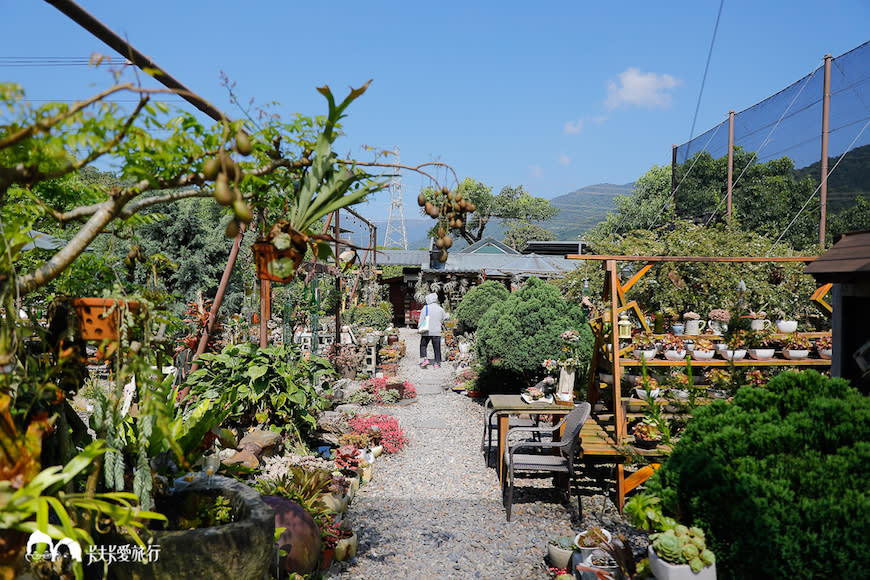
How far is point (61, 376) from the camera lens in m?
2.12

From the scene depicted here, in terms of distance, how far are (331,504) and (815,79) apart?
13.5 meters

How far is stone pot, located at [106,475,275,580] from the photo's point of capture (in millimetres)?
2062

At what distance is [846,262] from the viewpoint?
3725 mm

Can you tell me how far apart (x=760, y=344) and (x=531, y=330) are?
3.47 metres

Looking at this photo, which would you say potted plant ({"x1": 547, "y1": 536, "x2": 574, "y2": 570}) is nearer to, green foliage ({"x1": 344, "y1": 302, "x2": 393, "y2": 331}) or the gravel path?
the gravel path

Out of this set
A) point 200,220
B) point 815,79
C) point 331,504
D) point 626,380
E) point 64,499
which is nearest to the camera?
point 64,499

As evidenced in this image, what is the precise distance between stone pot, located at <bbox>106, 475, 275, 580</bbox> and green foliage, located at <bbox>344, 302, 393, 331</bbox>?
436 inches

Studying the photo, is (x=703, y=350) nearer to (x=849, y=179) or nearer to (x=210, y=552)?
(x=210, y=552)

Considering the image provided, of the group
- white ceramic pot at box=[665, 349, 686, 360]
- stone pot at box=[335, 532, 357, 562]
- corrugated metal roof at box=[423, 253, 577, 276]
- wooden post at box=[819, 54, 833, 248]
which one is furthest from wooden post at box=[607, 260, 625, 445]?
corrugated metal roof at box=[423, 253, 577, 276]

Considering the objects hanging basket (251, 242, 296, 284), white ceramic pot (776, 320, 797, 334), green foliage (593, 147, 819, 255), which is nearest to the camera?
hanging basket (251, 242, 296, 284)

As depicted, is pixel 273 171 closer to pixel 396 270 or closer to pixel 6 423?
pixel 6 423

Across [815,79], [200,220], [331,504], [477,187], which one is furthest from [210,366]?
[477,187]

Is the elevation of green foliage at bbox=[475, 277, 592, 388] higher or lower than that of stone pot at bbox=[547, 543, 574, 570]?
higher

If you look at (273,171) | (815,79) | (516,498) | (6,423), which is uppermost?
(815,79)
